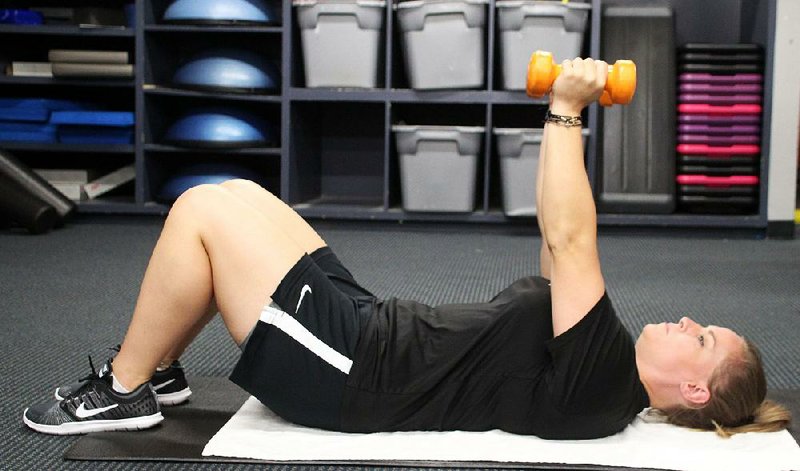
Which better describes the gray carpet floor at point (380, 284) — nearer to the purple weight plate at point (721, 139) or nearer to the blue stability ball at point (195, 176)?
the blue stability ball at point (195, 176)

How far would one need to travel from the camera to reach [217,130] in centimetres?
469

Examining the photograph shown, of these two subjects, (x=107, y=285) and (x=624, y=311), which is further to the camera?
(x=107, y=285)

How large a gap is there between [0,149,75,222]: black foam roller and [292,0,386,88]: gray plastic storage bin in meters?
1.26

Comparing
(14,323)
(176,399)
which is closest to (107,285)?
(14,323)

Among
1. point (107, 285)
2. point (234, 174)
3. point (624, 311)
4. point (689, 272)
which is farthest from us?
point (234, 174)

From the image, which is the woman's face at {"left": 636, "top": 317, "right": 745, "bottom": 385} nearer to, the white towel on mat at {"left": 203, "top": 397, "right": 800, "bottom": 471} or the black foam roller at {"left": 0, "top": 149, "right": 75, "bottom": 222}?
the white towel on mat at {"left": 203, "top": 397, "right": 800, "bottom": 471}

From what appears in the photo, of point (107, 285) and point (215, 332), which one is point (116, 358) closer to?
point (215, 332)

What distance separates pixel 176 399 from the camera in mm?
1955

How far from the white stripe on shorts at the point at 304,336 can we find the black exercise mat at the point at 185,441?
0.52 feet

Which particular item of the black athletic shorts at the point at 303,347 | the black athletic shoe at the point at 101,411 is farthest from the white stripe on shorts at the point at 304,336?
the black athletic shoe at the point at 101,411

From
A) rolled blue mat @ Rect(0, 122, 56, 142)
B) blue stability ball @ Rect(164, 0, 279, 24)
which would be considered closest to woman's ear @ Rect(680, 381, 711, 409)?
blue stability ball @ Rect(164, 0, 279, 24)

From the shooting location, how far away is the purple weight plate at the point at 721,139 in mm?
4660

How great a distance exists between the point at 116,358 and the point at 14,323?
109cm

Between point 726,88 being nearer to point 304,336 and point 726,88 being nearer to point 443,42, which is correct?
point 443,42
